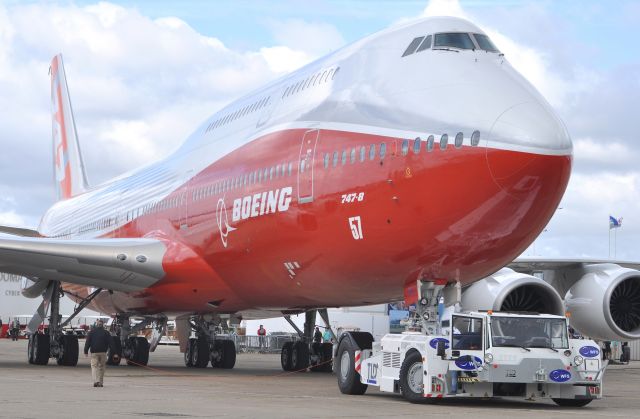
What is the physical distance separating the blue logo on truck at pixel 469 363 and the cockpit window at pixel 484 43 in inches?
171

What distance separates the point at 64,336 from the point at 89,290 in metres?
2.66

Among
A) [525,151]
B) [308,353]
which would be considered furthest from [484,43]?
[308,353]

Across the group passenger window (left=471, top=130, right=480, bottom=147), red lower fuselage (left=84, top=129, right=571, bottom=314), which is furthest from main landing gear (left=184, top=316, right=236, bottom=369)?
passenger window (left=471, top=130, right=480, bottom=147)

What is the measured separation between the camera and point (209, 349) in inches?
955

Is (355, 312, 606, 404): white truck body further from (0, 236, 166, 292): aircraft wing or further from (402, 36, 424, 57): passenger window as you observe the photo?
(0, 236, 166, 292): aircraft wing

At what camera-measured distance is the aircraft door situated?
42.1ft

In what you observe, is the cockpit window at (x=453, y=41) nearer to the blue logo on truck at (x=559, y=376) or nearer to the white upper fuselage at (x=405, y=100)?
the white upper fuselage at (x=405, y=100)

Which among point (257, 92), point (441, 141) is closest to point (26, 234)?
point (257, 92)

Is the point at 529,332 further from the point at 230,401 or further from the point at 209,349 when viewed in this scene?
the point at 209,349

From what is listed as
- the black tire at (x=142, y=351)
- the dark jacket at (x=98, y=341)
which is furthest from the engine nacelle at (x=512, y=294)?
the black tire at (x=142, y=351)

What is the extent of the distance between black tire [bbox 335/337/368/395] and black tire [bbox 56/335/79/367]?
1004 centimetres

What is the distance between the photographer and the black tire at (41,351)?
2358cm

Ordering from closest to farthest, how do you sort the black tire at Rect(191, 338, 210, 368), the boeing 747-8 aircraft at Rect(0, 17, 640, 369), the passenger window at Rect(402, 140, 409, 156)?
1. the boeing 747-8 aircraft at Rect(0, 17, 640, 369)
2. the passenger window at Rect(402, 140, 409, 156)
3. the black tire at Rect(191, 338, 210, 368)

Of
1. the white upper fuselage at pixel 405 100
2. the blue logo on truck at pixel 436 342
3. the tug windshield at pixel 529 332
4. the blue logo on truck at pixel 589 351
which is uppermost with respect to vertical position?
the white upper fuselage at pixel 405 100
